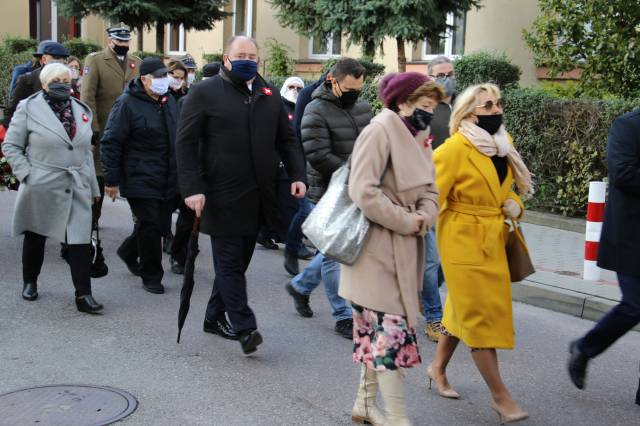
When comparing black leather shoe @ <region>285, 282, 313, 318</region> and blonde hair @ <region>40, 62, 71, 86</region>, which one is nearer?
blonde hair @ <region>40, 62, 71, 86</region>

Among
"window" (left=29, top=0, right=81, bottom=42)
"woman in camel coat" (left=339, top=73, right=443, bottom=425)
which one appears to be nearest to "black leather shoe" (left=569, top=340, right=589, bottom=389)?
"woman in camel coat" (left=339, top=73, right=443, bottom=425)

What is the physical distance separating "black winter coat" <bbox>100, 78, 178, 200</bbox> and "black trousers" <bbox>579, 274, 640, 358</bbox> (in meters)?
3.79

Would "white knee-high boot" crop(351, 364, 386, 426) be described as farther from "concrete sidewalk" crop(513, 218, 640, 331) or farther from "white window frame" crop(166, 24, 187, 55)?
"white window frame" crop(166, 24, 187, 55)

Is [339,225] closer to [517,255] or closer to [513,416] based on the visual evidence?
[517,255]

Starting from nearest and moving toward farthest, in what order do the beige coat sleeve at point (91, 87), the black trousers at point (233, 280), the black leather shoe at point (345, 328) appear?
1. the black trousers at point (233, 280)
2. the black leather shoe at point (345, 328)
3. the beige coat sleeve at point (91, 87)

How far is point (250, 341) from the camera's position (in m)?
5.70

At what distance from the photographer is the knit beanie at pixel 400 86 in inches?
175

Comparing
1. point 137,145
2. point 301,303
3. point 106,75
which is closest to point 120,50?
point 106,75

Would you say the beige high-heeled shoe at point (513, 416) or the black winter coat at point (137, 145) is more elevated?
the black winter coat at point (137, 145)

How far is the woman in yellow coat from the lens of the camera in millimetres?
4809

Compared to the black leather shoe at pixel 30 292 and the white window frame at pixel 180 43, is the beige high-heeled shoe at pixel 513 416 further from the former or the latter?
the white window frame at pixel 180 43

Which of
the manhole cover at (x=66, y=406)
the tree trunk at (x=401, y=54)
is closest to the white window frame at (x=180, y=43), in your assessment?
the tree trunk at (x=401, y=54)

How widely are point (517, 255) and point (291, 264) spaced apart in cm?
373

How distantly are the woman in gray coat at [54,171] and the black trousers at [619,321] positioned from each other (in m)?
3.56
